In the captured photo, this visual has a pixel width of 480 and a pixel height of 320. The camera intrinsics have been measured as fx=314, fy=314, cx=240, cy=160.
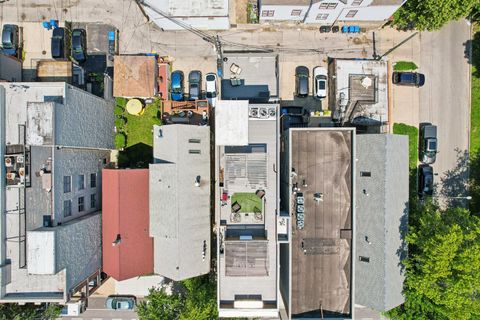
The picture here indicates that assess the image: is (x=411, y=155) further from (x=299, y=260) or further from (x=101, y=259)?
(x=101, y=259)

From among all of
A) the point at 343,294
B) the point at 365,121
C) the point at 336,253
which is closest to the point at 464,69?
the point at 365,121

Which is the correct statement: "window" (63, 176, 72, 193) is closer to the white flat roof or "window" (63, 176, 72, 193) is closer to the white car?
the white flat roof

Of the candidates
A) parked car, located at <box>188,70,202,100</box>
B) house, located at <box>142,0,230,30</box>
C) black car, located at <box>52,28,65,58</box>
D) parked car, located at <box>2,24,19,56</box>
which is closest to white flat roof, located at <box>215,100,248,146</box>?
parked car, located at <box>188,70,202,100</box>

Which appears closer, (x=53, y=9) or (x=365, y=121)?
(x=365, y=121)

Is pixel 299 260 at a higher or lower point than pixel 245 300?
higher

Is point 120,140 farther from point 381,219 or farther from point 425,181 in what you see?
point 425,181

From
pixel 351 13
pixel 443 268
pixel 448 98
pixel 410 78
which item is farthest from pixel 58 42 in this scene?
pixel 443 268
